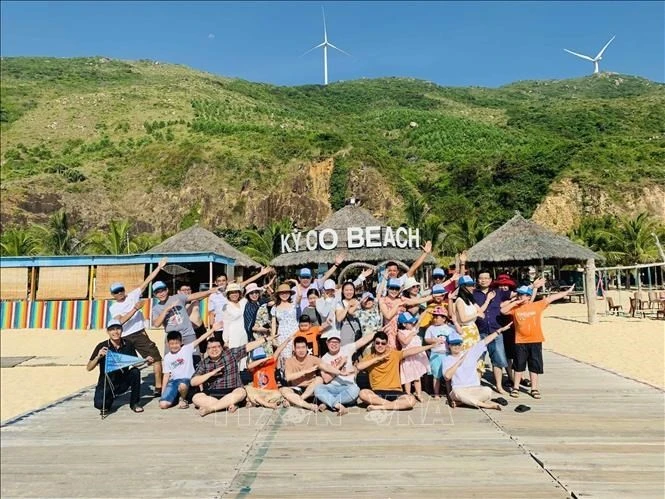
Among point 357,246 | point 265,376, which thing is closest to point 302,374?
point 265,376

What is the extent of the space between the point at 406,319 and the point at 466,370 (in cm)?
83

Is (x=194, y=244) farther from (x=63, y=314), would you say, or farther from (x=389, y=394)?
(x=389, y=394)

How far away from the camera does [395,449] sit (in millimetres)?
4055

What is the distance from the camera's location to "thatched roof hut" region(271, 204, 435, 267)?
1745 centimetres

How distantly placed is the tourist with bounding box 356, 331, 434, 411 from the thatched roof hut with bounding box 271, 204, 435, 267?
11828 mm

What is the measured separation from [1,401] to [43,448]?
2.71 m

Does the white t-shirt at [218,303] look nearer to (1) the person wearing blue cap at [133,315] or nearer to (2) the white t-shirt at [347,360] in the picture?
(1) the person wearing blue cap at [133,315]

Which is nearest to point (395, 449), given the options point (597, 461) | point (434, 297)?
point (597, 461)

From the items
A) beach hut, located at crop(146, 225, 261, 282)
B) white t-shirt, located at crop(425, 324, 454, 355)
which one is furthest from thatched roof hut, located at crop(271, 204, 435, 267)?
white t-shirt, located at crop(425, 324, 454, 355)

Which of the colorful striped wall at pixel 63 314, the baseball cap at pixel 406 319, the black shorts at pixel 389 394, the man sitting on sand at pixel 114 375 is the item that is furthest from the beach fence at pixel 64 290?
the black shorts at pixel 389 394

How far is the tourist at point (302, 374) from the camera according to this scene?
206 inches

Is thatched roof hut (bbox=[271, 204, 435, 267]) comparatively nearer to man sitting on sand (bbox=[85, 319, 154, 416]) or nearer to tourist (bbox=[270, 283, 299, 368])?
tourist (bbox=[270, 283, 299, 368])

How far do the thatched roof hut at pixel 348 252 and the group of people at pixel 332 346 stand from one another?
10.9 meters

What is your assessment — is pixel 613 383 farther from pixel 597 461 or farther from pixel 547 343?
pixel 547 343
